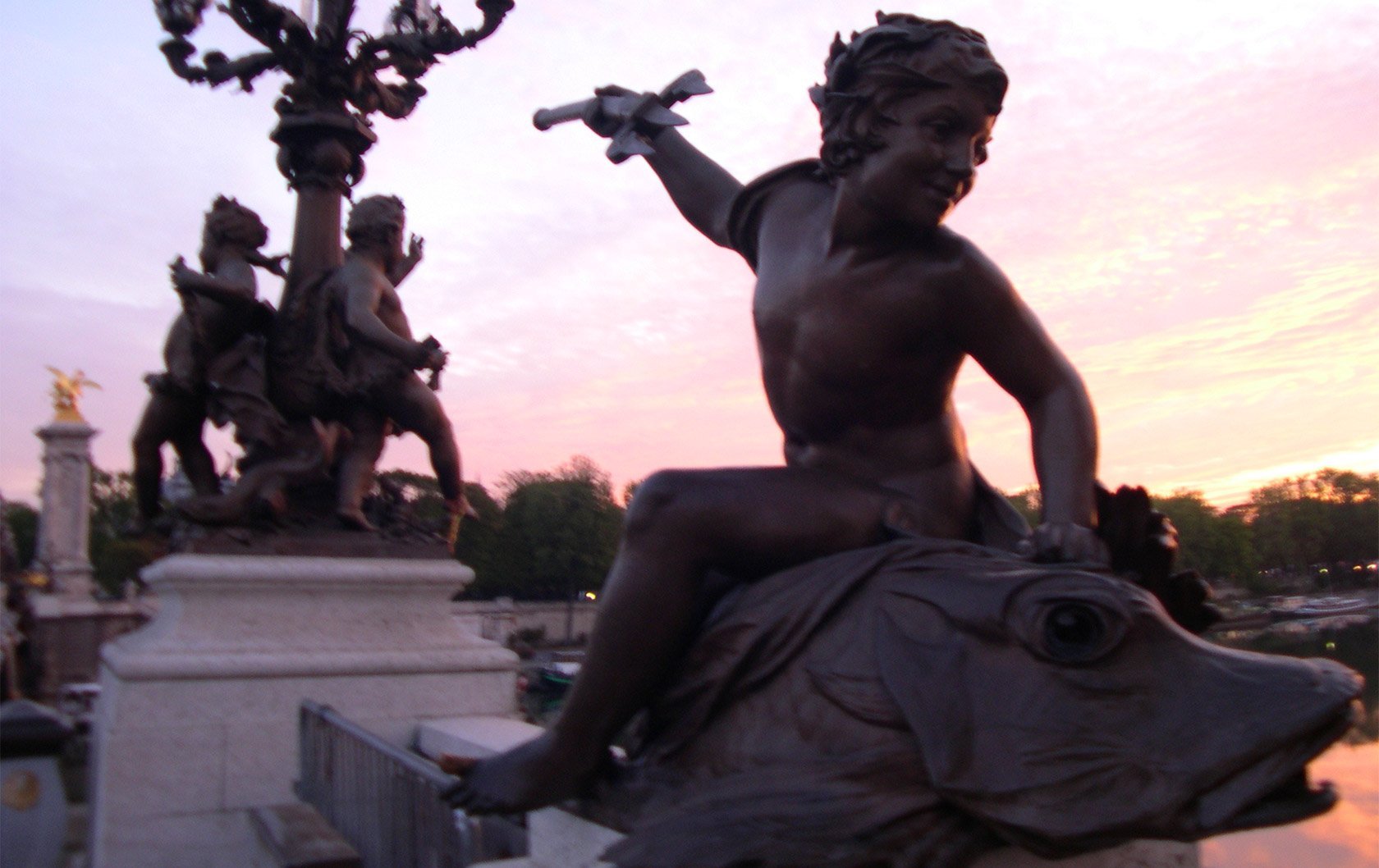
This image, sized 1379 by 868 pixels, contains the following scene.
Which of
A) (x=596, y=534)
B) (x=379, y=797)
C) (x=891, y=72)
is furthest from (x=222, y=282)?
(x=596, y=534)

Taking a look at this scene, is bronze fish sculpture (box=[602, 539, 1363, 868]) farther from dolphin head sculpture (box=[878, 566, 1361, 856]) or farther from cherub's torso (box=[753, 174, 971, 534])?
cherub's torso (box=[753, 174, 971, 534])

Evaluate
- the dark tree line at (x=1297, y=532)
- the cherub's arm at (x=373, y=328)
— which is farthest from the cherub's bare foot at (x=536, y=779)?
the dark tree line at (x=1297, y=532)

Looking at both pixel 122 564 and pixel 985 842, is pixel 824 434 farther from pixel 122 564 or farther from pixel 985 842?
pixel 122 564

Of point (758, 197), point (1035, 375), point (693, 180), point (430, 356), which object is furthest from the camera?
point (430, 356)

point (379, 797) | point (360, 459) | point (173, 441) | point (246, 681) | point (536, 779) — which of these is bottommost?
point (379, 797)

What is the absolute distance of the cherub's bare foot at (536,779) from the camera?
2.14 m

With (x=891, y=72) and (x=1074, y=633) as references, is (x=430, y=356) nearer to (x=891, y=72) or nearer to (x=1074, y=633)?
(x=891, y=72)

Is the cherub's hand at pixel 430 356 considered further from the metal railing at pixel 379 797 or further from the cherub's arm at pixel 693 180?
the cherub's arm at pixel 693 180

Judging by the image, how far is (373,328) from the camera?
6.24 metres

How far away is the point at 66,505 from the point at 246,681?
1179 inches

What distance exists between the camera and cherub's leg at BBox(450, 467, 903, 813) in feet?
6.79

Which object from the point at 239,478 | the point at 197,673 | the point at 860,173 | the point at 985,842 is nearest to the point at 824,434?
the point at 860,173

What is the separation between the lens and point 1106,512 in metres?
2.04

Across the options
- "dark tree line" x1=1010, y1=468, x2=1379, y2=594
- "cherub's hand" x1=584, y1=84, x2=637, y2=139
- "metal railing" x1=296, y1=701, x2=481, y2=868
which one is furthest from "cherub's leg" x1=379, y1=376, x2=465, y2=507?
"dark tree line" x1=1010, y1=468, x2=1379, y2=594
